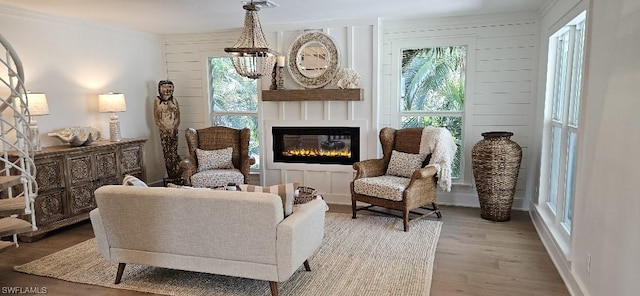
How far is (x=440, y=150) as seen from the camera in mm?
4492

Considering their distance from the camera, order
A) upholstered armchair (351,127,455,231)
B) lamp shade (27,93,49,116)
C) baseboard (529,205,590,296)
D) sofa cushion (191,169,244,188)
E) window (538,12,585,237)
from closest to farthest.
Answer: baseboard (529,205,590,296) < window (538,12,585,237) < lamp shade (27,93,49,116) < upholstered armchair (351,127,455,231) < sofa cushion (191,169,244,188)

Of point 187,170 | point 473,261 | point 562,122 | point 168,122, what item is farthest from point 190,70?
point 562,122

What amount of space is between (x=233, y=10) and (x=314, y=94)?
140 centimetres

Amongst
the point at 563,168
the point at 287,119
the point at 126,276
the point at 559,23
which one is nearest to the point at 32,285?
the point at 126,276

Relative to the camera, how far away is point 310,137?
5.50 metres

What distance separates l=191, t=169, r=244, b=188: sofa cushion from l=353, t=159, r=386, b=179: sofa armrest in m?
1.51

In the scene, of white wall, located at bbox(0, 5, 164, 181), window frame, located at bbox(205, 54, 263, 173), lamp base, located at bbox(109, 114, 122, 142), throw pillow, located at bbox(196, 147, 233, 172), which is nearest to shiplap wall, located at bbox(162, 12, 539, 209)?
window frame, located at bbox(205, 54, 263, 173)

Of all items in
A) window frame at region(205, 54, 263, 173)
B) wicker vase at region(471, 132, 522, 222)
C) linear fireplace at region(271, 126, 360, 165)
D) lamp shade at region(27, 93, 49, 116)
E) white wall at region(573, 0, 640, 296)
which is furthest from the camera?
window frame at region(205, 54, 263, 173)

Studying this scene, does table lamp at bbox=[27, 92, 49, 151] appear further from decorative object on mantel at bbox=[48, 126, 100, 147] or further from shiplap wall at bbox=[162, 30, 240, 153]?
shiplap wall at bbox=[162, 30, 240, 153]

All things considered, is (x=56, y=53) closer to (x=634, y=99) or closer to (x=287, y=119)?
(x=287, y=119)

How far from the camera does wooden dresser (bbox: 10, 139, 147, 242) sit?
4.09 meters

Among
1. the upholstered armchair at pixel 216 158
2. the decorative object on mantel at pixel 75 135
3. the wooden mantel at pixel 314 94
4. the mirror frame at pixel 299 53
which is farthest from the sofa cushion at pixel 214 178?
the mirror frame at pixel 299 53

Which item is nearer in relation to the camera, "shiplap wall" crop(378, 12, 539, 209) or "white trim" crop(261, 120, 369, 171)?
"shiplap wall" crop(378, 12, 539, 209)

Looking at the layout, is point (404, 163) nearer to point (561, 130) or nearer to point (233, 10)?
point (561, 130)
